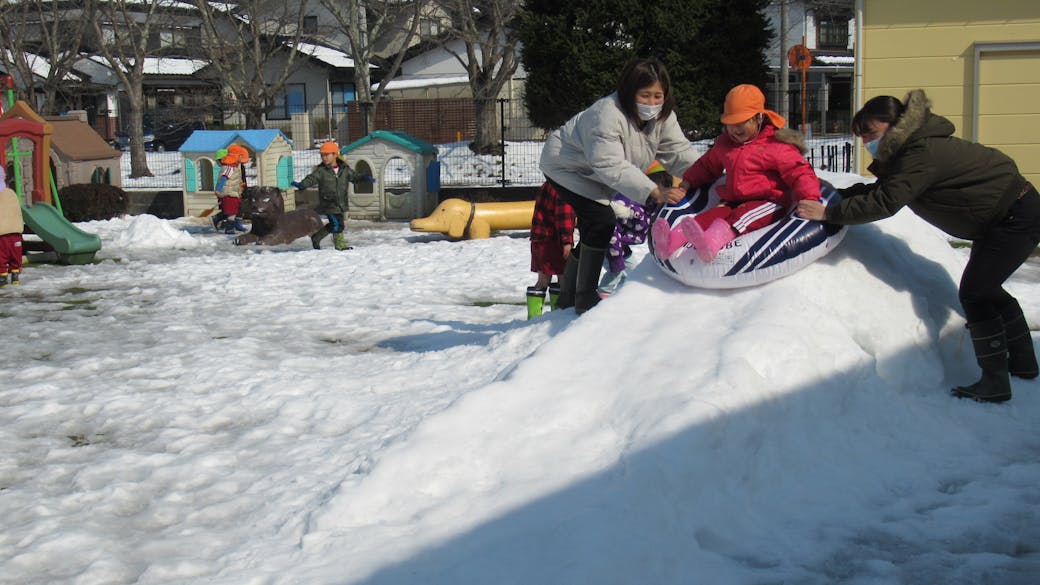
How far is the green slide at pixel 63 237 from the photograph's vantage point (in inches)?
543

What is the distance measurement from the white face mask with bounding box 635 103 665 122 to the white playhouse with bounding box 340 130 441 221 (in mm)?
13059

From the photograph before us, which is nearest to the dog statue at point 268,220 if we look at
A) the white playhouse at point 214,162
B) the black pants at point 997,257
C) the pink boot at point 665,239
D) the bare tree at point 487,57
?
the white playhouse at point 214,162

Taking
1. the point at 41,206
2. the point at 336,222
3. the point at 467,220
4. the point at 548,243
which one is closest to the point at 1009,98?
the point at 467,220

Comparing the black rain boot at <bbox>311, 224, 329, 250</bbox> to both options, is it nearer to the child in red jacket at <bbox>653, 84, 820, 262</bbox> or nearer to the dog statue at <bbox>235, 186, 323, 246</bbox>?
the dog statue at <bbox>235, 186, 323, 246</bbox>

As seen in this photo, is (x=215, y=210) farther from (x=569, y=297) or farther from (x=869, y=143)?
(x=869, y=143)

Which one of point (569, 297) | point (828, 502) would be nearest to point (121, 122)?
point (569, 297)

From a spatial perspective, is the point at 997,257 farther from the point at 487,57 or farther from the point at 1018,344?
the point at 487,57

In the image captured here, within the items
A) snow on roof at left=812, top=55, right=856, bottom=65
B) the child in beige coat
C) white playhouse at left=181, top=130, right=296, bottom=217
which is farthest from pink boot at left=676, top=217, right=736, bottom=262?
snow on roof at left=812, top=55, right=856, bottom=65

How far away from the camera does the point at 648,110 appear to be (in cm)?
621

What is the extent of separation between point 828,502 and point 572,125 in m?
3.21

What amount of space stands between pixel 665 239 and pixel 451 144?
28.9 m

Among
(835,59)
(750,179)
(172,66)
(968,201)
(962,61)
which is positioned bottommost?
(968,201)

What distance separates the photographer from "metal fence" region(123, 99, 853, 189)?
25.0 m

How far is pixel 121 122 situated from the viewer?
5006 centimetres
